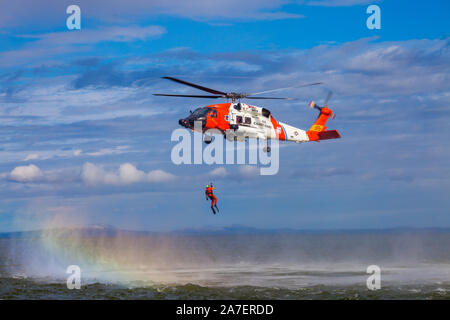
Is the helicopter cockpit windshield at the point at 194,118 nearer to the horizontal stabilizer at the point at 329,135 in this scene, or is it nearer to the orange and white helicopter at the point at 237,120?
the orange and white helicopter at the point at 237,120

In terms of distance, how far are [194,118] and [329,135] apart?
454 inches

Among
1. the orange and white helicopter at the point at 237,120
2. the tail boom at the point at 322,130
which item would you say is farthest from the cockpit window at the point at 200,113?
the tail boom at the point at 322,130

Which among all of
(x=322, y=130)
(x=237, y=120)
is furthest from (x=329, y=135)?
(x=237, y=120)

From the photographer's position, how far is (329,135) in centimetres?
4122

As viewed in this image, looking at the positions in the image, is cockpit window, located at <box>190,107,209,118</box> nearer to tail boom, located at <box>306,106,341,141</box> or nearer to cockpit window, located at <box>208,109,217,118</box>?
cockpit window, located at <box>208,109,217,118</box>

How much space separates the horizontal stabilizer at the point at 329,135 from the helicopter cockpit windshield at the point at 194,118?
34.2 ft

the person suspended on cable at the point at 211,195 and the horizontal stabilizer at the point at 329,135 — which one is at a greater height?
the horizontal stabilizer at the point at 329,135

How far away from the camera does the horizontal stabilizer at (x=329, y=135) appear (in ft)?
134

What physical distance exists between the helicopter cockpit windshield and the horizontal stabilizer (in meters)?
10.4
